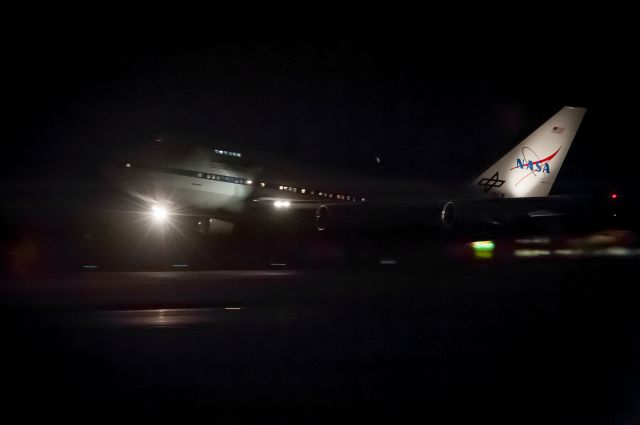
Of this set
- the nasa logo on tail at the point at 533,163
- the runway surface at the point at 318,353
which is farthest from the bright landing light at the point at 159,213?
the nasa logo on tail at the point at 533,163

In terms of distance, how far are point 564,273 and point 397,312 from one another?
9.25 meters

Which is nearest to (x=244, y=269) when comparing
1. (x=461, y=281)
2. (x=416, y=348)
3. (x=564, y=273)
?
(x=461, y=281)

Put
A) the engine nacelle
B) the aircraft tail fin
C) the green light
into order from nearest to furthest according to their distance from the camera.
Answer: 1. the green light
2. the engine nacelle
3. the aircraft tail fin

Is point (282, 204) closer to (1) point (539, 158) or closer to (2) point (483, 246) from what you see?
(2) point (483, 246)

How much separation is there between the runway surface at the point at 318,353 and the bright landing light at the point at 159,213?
15.3 m

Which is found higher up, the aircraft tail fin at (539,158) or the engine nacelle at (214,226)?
the aircraft tail fin at (539,158)

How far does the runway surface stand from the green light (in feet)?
39.6

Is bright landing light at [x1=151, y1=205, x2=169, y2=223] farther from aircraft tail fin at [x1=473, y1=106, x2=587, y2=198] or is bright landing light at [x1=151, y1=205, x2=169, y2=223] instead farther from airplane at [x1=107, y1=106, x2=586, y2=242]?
aircraft tail fin at [x1=473, y1=106, x2=587, y2=198]

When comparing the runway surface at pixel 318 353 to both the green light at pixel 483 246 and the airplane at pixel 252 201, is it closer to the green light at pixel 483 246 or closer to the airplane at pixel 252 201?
the green light at pixel 483 246

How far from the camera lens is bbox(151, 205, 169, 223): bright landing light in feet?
Result: 103

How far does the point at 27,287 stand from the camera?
1534 centimetres

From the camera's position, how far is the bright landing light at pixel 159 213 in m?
31.4

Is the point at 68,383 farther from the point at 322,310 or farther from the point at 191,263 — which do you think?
the point at 191,263

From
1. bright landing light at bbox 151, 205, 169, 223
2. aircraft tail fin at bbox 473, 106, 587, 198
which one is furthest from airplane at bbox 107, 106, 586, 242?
aircraft tail fin at bbox 473, 106, 587, 198
